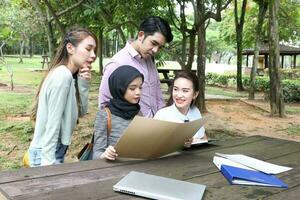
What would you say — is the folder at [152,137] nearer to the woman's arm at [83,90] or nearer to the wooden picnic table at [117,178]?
the wooden picnic table at [117,178]

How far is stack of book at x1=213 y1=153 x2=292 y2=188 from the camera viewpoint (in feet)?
6.15

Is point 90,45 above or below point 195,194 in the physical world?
above

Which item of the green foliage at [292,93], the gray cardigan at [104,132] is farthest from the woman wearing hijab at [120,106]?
the green foliage at [292,93]

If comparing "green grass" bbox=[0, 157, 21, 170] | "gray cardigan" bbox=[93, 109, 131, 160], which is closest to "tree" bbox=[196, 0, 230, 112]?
"green grass" bbox=[0, 157, 21, 170]

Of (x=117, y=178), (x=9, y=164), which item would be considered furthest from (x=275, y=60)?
(x=117, y=178)

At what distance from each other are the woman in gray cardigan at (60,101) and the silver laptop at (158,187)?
647 millimetres

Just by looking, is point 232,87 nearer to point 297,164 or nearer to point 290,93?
point 290,93

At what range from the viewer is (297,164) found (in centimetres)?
231

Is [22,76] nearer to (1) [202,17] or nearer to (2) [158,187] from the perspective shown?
(1) [202,17]

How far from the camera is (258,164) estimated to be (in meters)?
2.17

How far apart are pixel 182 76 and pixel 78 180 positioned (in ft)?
4.14

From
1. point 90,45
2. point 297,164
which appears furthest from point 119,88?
point 297,164

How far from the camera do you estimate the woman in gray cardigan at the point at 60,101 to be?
224 centimetres

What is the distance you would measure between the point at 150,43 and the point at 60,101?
2.79 ft
